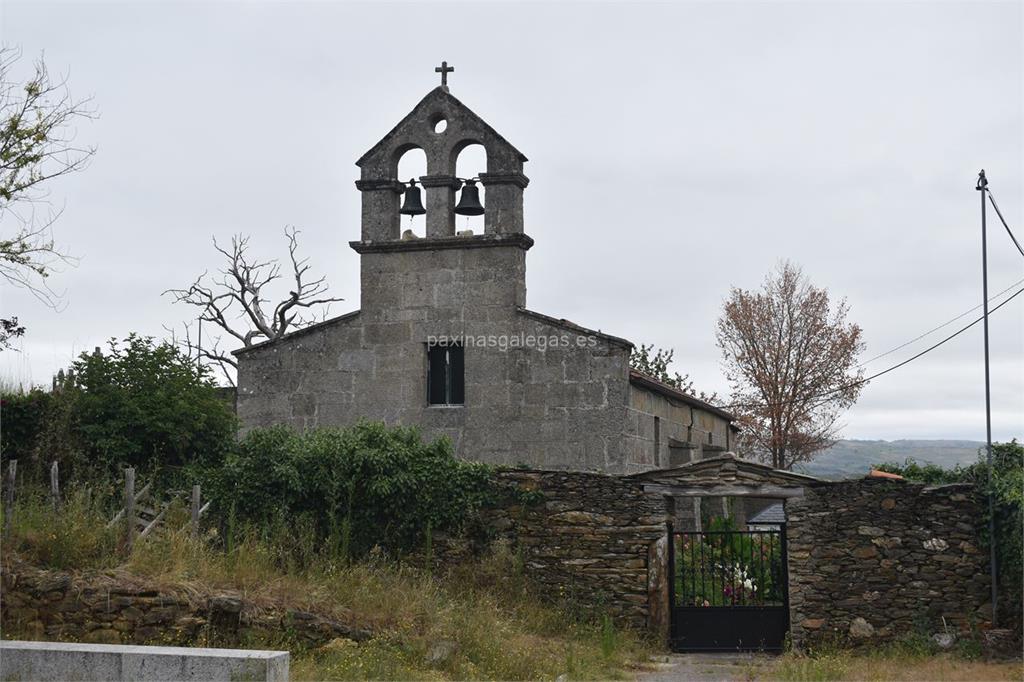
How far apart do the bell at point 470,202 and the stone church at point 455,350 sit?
3cm

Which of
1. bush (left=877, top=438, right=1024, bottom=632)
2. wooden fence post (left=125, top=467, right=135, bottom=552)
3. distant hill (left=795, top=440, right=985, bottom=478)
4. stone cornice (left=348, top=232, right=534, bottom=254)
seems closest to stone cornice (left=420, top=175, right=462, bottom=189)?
stone cornice (left=348, top=232, right=534, bottom=254)

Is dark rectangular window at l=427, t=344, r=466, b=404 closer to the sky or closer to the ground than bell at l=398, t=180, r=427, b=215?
closer to the ground

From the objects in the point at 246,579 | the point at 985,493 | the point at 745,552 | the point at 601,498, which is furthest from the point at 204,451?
the point at 985,493

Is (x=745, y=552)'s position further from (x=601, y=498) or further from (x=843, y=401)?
(x=843, y=401)

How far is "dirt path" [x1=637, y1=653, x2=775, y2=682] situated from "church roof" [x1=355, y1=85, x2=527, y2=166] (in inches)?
331

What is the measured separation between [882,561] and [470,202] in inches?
337

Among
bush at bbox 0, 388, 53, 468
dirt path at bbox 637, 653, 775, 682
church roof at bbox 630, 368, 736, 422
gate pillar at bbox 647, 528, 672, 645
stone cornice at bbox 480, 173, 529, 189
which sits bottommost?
dirt path at bbox 637, 653, 775, 682

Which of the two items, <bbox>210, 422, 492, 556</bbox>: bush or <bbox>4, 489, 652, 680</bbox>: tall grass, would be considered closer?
<bbox>4, 489, 652, 680</bbox>: tall grass

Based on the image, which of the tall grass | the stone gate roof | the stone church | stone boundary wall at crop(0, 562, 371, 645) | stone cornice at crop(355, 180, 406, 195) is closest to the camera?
stone boundary wall at crop(0, 562, 371, 645)

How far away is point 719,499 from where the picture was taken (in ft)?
82.6

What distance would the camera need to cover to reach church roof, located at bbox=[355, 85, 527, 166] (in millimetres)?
19047

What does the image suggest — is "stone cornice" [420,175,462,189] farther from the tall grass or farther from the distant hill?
the distant hill

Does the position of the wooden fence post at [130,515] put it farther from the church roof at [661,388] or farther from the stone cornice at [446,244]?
the church roof at [661,388]

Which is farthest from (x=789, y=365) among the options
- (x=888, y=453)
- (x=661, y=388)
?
(x=888, y=453)
